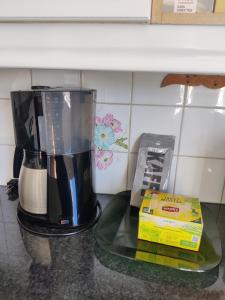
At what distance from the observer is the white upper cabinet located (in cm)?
41

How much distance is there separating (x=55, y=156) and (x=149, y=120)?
0.31 m

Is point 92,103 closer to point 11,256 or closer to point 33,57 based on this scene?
point 33,57

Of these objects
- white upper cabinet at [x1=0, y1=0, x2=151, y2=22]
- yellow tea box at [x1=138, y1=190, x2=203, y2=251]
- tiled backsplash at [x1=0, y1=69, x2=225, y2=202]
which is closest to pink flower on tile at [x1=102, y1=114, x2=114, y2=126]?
tiled backsplash at [x1=0, y1=69, x2=225, y2=202]

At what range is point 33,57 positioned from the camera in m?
0.46

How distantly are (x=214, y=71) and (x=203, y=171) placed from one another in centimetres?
42

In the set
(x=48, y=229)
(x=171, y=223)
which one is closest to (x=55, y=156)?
(x=48, y=229)

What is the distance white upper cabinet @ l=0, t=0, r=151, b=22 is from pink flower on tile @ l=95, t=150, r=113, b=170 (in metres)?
0.45

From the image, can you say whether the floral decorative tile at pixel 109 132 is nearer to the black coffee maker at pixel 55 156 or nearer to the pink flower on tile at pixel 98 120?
the pink flower on tile at pixel 98 120

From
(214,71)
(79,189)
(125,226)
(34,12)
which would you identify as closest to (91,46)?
(34,12)

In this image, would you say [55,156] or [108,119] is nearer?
[55,156]

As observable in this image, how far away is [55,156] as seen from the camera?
60 centimetres

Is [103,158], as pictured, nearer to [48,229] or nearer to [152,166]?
[152,166]

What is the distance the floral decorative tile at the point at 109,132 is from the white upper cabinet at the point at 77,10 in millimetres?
363

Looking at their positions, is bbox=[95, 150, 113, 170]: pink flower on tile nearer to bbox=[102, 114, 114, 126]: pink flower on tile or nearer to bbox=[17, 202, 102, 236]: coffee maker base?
bbox=[102, 114, 114, 126]: pink flower on tile
